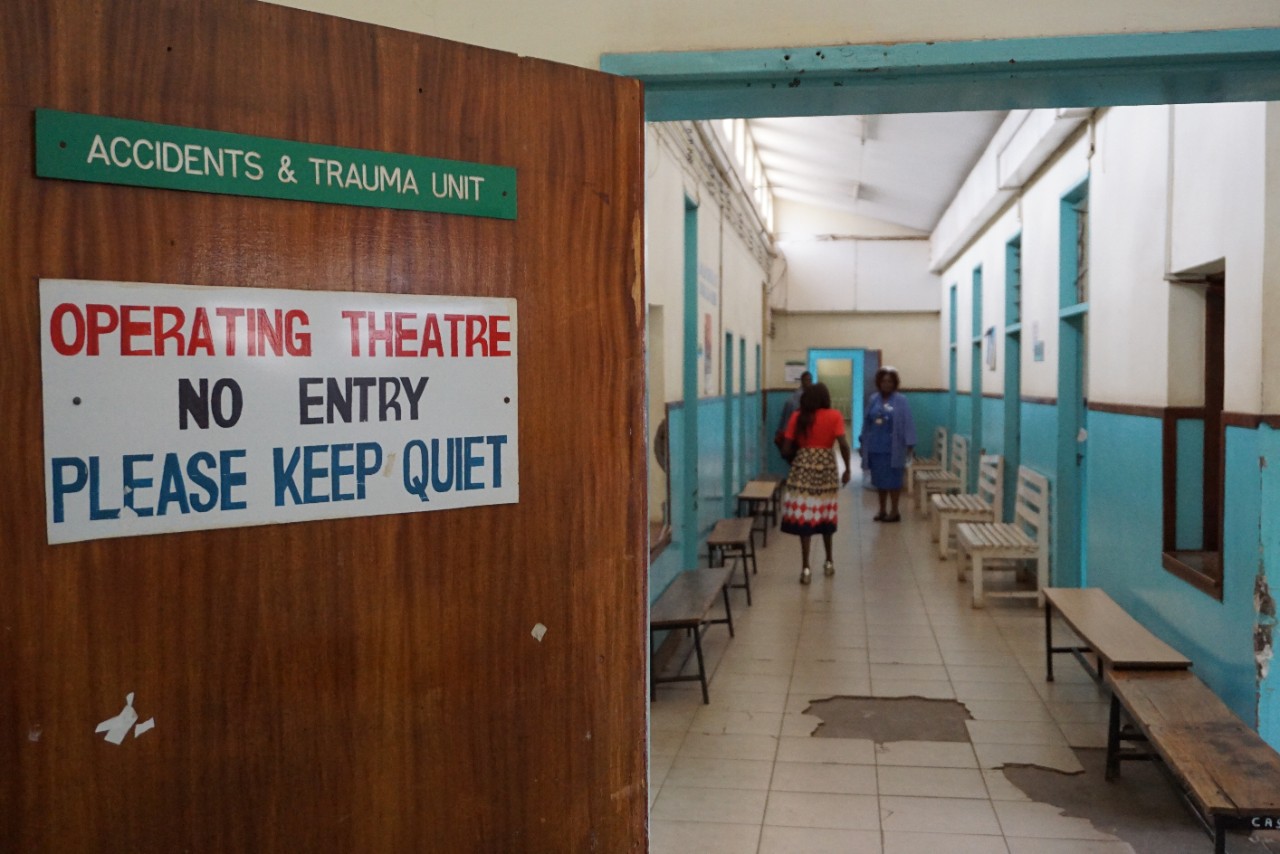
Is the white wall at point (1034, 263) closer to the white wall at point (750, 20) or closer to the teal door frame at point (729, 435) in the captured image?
the teal door frame at point (729, 435)

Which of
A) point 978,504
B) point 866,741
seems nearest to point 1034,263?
point 978,504

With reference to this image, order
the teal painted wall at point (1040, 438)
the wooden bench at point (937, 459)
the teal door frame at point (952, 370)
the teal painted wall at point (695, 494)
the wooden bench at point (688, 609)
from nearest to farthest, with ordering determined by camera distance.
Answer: the wooden bench at point (688, 609)
the teal painted wall at point (695, 494)
the teal painted wall at point (1040, 438)
the wooden bench at point (937, 459)
the teal door frame at point (952, 370)

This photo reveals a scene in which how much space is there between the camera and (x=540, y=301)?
2037 millimetres

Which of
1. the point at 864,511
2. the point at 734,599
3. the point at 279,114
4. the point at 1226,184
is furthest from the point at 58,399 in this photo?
the point at 864,511

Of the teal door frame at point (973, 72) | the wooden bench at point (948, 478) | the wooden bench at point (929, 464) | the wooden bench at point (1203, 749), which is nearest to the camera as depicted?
the teal door frame at point (973, 72)

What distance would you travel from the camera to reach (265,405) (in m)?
1.80

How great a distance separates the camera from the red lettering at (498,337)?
6.56ft

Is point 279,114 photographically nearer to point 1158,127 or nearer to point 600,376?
point 600,376

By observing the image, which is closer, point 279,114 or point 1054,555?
point 279,114

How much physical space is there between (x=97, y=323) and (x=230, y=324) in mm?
200

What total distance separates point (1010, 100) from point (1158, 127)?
2811 millimetres

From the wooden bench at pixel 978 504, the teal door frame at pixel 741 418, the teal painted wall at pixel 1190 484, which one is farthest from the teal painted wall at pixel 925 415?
the teal painted wall at pixel 1190 484

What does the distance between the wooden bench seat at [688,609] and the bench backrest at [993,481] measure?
3535 mm

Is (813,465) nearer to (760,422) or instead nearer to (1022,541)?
(1022,541)
